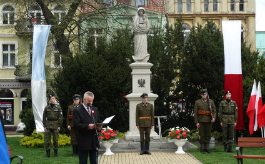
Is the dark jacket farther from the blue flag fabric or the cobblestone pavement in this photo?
the cobblestone pavement

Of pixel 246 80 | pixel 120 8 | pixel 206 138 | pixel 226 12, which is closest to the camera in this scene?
pixel 206 138

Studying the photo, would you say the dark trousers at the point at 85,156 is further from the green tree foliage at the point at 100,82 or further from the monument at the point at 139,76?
the green tree foliage at the point at 100,82

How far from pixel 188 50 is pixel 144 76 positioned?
593 centimetres

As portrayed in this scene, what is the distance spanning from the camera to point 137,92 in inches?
628

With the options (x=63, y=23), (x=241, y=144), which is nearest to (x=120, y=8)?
(x=63, y=23)

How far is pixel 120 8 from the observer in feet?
78.7

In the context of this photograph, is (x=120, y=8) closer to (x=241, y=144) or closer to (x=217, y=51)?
(x=217, y=51)

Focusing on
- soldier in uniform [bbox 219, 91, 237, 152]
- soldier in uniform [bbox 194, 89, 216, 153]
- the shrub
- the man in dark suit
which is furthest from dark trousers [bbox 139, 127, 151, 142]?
the man in dark suit

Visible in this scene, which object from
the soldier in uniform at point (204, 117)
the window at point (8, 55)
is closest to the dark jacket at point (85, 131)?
the soldier in uniform at point (204, 117)

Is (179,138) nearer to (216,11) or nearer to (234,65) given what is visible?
(234,65)

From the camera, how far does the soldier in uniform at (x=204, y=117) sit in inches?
549

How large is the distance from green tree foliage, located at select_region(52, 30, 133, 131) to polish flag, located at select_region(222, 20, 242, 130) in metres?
5.53

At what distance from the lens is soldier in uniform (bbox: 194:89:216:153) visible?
13.9 meters

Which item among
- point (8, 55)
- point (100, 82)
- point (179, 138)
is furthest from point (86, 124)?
point (8, 55)
